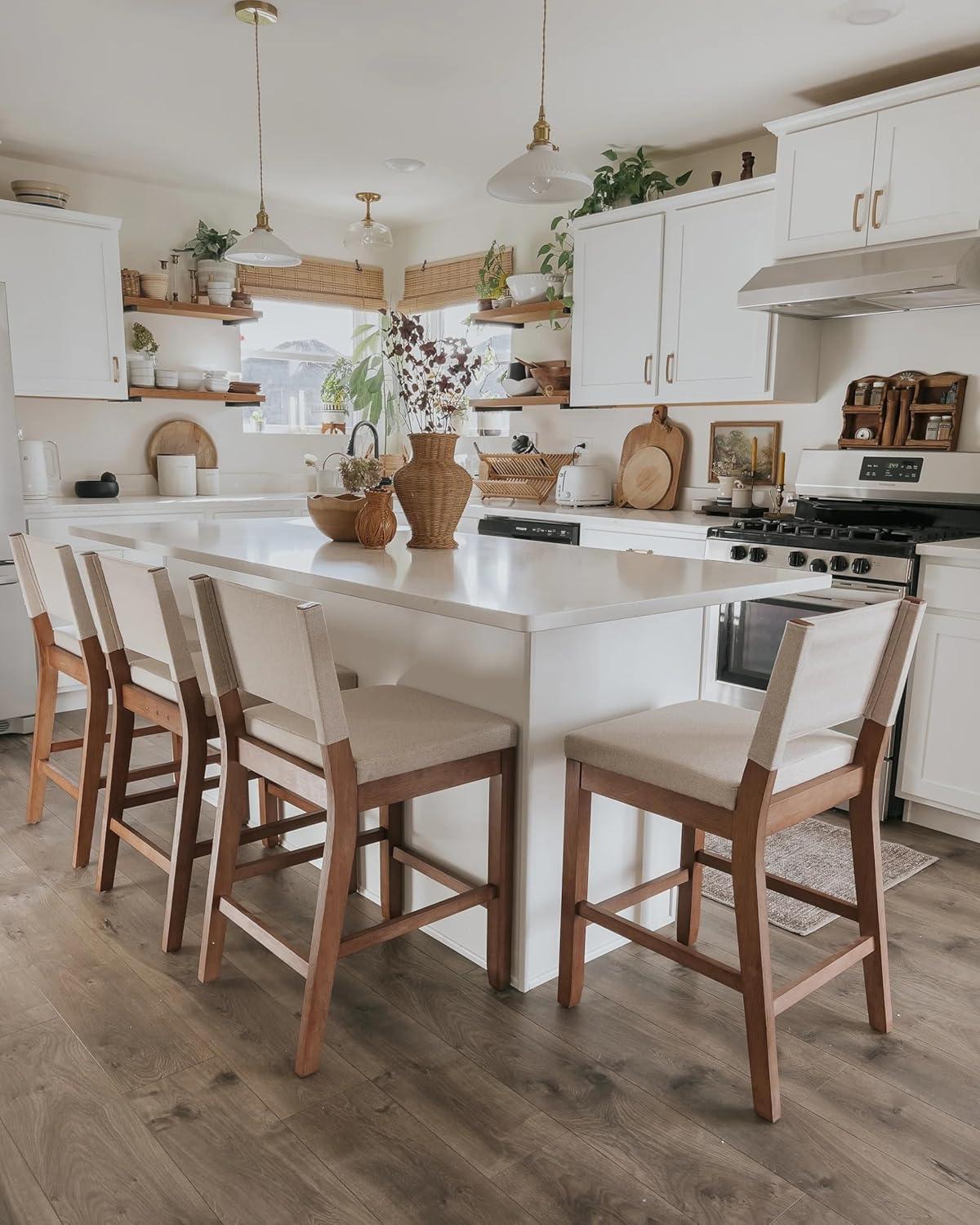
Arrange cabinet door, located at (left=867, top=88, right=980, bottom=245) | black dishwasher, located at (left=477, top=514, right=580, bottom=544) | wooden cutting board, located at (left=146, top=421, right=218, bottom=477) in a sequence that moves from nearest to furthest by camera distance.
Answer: cabinet door, located at (left=867, top=88, right=980, bottom=245)
black dishwasher, located at (left=477, top=514, right=580, bottom=544)
wooden cutting board, located at (left=146, top=421, right=218, bottom=477)

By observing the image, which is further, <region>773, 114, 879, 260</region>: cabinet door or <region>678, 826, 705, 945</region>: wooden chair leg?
<region>773, 114, 879, 260</region>: cabinet door

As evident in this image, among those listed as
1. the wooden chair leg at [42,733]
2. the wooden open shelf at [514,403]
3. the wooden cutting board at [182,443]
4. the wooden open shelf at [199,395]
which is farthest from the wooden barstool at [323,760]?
the wooden cutting board at [182,443]

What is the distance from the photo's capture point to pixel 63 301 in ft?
14.9

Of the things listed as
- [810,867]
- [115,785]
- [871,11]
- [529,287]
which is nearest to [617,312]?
[529,287]

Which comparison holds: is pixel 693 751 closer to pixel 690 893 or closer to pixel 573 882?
pixel 573 882

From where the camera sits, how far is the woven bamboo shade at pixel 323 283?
18.4ft

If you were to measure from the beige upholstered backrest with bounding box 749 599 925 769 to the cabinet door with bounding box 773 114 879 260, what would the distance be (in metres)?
2.20

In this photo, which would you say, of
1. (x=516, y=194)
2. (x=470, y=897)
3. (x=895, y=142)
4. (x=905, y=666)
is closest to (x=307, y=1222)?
(x=470, y=897)

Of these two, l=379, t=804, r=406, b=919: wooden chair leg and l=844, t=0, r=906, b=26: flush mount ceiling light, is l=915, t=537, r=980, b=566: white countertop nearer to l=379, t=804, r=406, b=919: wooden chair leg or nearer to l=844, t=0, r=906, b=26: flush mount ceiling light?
l=844, t=0, r=906, b=26: flush mount ceiling light

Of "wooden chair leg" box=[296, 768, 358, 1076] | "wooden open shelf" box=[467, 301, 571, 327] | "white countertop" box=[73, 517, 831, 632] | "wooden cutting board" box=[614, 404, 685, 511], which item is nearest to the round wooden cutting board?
"wooden cutting board" box=[614, 404, 685, 511]

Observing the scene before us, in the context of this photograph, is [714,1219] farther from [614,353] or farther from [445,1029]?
[614,353]

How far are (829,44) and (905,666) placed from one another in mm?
2390

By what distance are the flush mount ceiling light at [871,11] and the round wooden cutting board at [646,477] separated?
202 centimetres

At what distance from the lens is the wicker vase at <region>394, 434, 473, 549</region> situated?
2.57 metres
